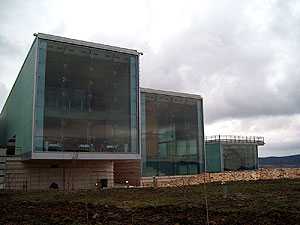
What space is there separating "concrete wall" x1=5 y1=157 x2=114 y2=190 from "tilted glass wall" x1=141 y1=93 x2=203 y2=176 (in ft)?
19.0

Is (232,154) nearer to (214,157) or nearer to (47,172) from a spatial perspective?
(214,157)

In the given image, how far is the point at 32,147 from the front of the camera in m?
25.2

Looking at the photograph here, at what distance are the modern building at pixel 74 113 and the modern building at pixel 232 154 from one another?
65.0ft

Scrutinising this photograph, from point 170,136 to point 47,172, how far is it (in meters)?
13.8

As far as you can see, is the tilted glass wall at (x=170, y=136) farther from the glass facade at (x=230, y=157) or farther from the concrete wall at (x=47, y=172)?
the glass facade at (x=230, y=157)

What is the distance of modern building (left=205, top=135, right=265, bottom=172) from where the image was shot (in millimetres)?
46625

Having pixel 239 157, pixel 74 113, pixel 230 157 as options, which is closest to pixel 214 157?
pixel 230 157

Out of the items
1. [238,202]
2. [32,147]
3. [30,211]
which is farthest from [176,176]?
[30,211]

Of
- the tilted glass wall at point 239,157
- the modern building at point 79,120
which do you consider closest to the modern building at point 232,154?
the tilted glass wall at point 239,157

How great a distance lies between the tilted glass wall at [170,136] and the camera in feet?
111

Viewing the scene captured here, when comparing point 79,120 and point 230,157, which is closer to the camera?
point 79,120

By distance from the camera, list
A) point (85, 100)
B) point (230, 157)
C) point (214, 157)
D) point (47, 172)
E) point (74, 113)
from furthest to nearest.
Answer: point (230, 157) → point (214, 157) → point (47, 172) → point (85, 100) → point (74, 113)

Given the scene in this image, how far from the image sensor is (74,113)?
90.1 ft

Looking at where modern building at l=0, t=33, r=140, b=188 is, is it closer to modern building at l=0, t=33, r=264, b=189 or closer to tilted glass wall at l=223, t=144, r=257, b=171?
modern building at l=0, t=33, r=264, b=189
